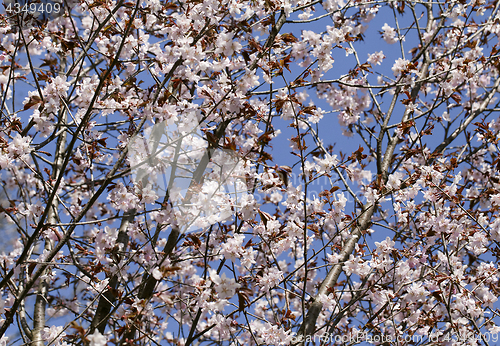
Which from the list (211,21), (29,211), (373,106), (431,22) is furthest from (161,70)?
(431,22)

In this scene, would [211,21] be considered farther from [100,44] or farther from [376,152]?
[376,152]

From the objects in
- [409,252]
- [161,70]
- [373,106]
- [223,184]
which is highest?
[373,106]

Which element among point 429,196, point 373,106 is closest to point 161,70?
point 429,196

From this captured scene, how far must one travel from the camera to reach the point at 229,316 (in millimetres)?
2977

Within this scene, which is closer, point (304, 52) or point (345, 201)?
point (304, 52)

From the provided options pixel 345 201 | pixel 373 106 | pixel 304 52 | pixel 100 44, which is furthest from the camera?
pixel 373 106

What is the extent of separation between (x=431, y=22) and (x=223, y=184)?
4763 mm

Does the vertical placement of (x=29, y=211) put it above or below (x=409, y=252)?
above

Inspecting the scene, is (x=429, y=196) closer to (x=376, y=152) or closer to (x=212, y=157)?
(x=376, y=152)

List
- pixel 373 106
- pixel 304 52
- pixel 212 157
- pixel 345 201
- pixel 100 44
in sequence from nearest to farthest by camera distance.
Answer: pixel 212 157, pixel 304 52, pixel 345 201, pixel 100 44, pixel 373 106

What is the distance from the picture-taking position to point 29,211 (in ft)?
10.5

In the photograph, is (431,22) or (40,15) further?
(431,22)

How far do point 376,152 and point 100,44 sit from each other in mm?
3264

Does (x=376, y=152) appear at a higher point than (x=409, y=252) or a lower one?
higher
